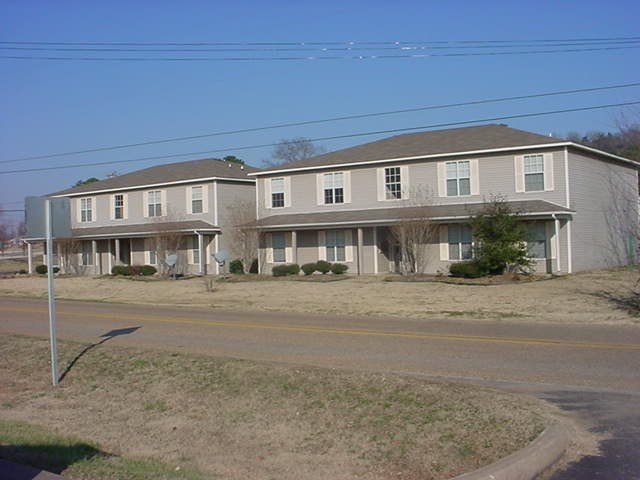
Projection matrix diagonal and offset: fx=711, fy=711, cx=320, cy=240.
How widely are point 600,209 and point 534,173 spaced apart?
196 inches

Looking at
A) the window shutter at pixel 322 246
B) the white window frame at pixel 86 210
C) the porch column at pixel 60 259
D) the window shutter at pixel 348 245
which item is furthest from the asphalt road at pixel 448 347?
the porch column at pixel 60 259

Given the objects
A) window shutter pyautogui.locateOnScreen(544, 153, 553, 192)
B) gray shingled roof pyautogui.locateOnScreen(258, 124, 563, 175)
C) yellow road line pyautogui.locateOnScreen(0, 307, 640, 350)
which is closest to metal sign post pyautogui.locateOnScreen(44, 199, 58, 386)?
yellow road line pyautogui.locateOnScreen(0, 307, 640, 350)

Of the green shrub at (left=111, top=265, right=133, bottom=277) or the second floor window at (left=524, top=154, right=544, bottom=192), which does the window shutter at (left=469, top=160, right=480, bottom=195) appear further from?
the green shrub at (left=111, top=265, right=133, bottom=277)

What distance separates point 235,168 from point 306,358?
34.4 metres

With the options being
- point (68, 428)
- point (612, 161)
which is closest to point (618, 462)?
point (68, 428)

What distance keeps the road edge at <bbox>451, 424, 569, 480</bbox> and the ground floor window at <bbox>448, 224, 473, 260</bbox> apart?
24778mm

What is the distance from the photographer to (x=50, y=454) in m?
7.57

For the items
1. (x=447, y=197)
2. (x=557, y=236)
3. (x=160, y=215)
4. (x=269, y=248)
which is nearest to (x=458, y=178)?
(x=447, y=197)

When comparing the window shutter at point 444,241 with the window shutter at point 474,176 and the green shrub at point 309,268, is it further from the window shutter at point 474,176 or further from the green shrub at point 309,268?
the green shrub at point 309,268

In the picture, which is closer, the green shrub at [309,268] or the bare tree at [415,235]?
the bare tree at [415,235]

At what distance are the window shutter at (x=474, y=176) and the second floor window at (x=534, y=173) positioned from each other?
2.13 m

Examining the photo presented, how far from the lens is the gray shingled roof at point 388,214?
2919 cm

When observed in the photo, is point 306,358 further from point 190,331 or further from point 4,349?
point 4,349

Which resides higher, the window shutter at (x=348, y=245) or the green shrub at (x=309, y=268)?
the window shutter at (x=348, y=245)
